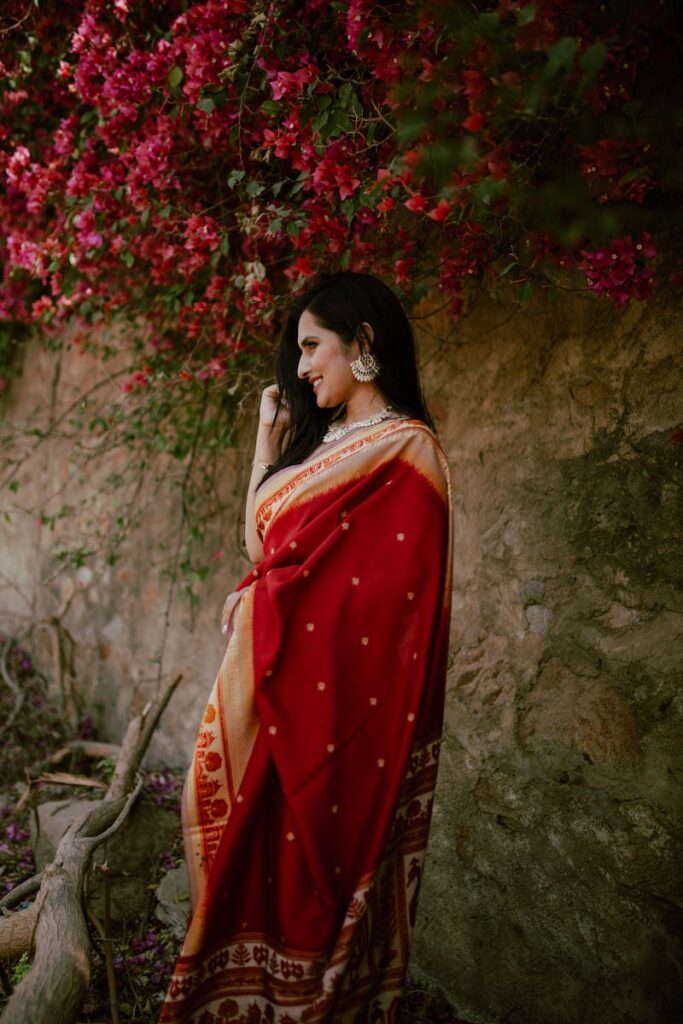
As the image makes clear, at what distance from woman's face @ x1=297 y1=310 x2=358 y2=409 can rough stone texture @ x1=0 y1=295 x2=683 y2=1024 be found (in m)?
0.53

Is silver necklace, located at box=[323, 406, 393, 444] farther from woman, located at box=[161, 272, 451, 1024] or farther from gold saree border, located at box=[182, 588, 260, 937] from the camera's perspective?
gold saree border, located at box=[182, 588, 260, 937]

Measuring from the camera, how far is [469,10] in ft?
4.74

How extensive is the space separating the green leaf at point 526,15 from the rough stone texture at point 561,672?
816 millimetres

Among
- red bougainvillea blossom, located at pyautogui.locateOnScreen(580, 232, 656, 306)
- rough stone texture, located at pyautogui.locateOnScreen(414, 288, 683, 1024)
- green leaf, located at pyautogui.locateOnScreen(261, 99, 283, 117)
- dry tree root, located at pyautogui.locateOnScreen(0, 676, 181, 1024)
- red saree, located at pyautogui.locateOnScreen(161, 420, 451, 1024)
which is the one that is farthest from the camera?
green leaf, located at pyautogui.locateOnScreen(261, 99, 283, 117)

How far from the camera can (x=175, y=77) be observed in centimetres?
210

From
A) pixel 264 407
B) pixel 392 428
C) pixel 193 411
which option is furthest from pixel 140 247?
pixel 392 428

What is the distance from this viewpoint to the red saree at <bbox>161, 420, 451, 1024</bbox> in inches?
60.6

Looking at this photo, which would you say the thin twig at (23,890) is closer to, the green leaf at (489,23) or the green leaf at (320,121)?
the green leaf at (320,121)

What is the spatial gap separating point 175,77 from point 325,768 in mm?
1866

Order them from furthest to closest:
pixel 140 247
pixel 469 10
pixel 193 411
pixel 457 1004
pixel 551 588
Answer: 1. pixel 193 411
2. pixel 140 247
3. pixel 457 1004
4. pixel 551 588
5. pixel 469 10

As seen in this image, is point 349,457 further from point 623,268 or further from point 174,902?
point 174,902

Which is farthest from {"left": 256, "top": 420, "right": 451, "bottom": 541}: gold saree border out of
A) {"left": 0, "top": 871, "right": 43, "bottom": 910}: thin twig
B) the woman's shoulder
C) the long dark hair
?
{"left": 0, "top": 871, "right": 43, "bottom": 910}: thin twig

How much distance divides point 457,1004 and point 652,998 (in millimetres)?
603

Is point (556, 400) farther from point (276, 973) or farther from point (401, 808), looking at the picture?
point (276, 973)
